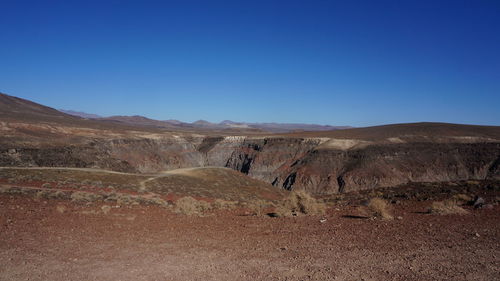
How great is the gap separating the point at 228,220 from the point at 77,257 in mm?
5315

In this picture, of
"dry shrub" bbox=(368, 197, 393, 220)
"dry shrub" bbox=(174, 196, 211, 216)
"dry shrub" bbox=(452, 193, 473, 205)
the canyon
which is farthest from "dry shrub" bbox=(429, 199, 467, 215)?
the canyon

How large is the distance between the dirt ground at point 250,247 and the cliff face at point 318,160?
36.6 metres

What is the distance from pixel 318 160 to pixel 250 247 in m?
50.9

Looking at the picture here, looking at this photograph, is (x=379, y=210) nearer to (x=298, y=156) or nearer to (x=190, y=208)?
(x=190, y=208)

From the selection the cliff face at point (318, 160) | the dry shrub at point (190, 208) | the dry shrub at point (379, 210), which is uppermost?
the dry shrub at point (379, 210)

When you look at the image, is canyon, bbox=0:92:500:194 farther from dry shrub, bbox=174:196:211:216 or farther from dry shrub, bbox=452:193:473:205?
dry shrub, bbox=452:193:473:205

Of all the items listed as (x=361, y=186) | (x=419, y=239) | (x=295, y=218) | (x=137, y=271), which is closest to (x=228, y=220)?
(x=295, y=218)

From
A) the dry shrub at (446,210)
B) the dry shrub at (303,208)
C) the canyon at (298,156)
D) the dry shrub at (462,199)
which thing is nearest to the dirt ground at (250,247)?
the dry shrub at (446,210)

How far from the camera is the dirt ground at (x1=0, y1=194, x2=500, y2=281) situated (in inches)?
249

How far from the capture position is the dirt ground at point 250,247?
6.32m

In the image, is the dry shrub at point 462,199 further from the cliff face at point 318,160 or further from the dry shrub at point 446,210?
the cliff face at point 318,160

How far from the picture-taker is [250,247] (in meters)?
8.16

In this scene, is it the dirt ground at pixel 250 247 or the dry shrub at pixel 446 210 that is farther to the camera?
the dry shrub at pixel 446 210

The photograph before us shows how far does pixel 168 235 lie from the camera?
372 inches
